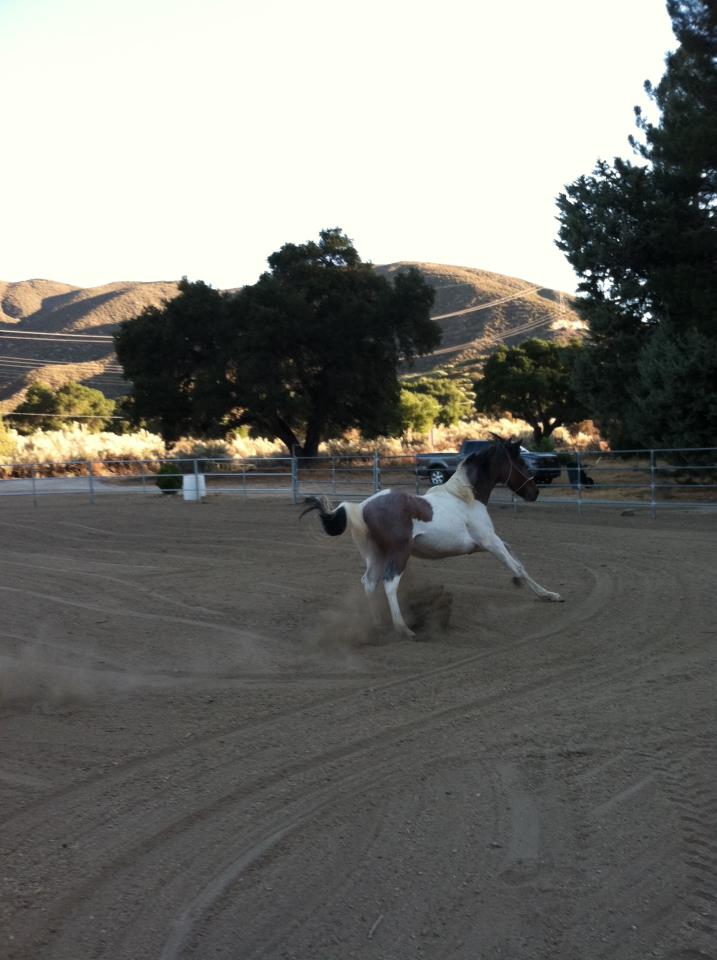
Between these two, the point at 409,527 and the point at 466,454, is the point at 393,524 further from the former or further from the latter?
the point at 466,454

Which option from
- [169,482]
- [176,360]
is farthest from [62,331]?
[169,482]

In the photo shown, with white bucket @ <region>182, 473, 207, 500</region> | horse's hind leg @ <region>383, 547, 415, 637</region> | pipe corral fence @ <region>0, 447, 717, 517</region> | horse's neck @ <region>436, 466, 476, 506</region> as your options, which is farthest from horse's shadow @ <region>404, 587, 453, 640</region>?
white bucket @ <region>182, 473, 207, 500</region>

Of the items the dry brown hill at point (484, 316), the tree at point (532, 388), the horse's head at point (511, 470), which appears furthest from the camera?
the dry brown hill at point (484, 316)

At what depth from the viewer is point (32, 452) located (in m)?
43.5

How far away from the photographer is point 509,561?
8.88 m

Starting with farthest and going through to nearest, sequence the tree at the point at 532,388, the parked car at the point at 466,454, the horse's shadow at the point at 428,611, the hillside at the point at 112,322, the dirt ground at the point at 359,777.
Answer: the hillside at the point at 112,322 < the tree at the point at 532,388 < the parked car at the point at 466,454 < the horse's shadow at the point at 428,611 < the dirt ground at the point at 359,777

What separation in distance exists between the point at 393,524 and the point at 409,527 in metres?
0.15

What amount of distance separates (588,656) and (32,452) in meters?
40.1

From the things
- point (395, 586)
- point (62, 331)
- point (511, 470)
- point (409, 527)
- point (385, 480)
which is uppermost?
point (62, 331)

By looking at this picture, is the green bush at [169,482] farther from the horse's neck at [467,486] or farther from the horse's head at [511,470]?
the horse's neck at [467,486]

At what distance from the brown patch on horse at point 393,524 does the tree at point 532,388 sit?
107 ft

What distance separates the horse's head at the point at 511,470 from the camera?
9.35 meters

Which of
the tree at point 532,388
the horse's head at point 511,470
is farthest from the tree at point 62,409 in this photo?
the horse's head at point 511,470

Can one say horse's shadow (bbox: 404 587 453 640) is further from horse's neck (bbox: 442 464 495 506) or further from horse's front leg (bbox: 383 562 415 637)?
horse's neck (bbox: 442 464 495 506)
